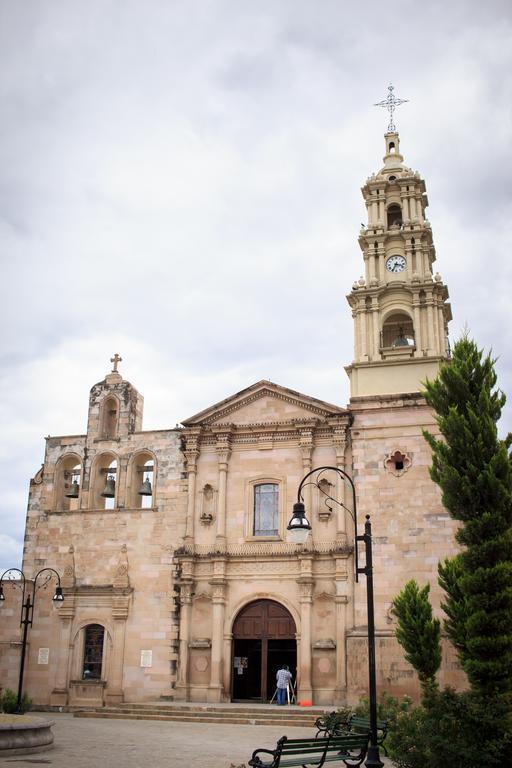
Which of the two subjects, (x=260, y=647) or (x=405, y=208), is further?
(x=405, y=208)

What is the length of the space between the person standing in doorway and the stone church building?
0.63m

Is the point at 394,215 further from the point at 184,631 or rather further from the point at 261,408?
the point at 184,631

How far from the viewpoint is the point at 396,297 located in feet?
108

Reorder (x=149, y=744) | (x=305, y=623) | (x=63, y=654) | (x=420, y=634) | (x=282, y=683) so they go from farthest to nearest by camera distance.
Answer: (x=63, y=654) < (x=305, y=623) < (x=282, y=683) < (x=420, y=634) < (x=149, y=744)

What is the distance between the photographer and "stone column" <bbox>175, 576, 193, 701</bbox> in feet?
95.3

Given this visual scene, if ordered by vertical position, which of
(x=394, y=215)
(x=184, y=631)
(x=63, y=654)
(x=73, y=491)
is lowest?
(x=63, y=654)

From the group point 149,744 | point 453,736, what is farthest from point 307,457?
point 453,736

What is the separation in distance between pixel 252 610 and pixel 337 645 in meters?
3.62

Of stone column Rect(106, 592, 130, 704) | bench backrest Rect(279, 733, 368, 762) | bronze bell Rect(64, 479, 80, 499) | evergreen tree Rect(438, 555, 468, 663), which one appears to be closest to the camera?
bench backrest Rect(279, 733, 368, 762)

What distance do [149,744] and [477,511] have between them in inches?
390

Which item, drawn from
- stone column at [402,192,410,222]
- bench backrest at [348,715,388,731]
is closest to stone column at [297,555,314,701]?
bench backrest at [348,715,388,731]

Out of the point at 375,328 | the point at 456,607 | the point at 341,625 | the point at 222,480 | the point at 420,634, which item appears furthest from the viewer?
the point at 375,328

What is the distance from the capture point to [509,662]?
1811 centimetres

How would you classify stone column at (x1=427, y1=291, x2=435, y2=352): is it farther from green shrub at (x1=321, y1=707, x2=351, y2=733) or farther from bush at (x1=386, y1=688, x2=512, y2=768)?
bush at (x1=386, y1=688, x2=512, y2=768)
